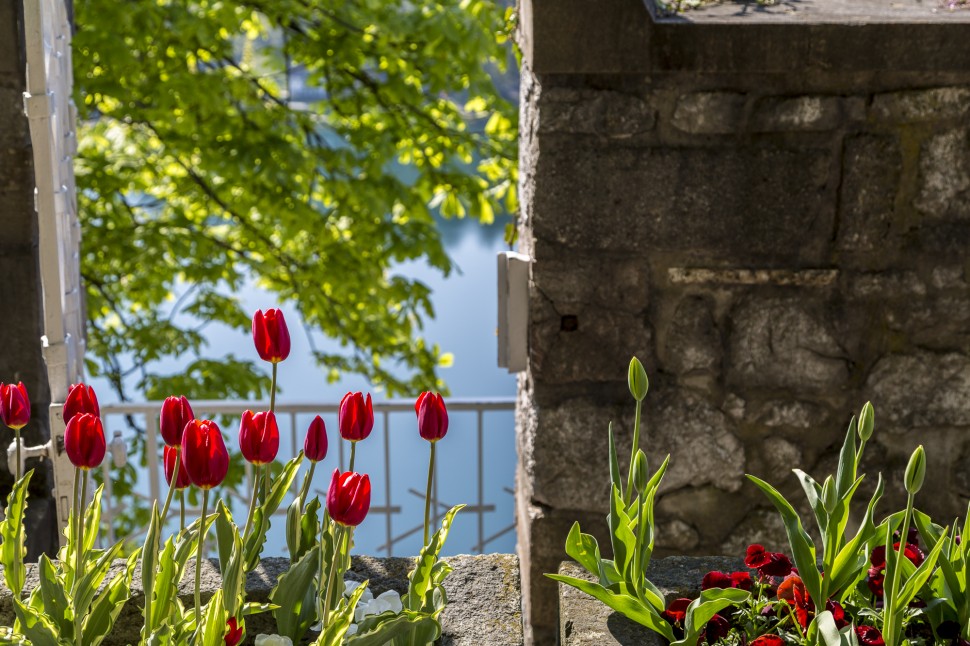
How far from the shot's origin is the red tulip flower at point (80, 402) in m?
1.18

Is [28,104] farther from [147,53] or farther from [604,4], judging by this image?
[147,53]

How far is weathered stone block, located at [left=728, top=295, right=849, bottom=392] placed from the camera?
203 cm

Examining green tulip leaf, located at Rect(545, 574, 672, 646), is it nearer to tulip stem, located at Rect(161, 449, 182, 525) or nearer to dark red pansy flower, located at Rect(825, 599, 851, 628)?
dark red pansy flower, located at Rect(825, 599, 851, 628)

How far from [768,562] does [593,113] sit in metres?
0.96

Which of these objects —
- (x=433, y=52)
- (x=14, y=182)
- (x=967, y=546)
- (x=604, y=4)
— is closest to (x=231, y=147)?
(x=433, y=52)

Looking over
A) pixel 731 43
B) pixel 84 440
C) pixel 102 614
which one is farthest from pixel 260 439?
pixel 731 43

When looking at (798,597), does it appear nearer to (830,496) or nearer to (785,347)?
(830,496)

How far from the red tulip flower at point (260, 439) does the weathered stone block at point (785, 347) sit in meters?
1.19

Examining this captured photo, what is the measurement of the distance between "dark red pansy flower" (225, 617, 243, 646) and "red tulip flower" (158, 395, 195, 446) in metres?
0.21

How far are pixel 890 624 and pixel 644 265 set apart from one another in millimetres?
988

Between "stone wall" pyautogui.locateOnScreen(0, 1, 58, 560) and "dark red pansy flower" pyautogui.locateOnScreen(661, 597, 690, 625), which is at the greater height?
"stone wall" pyautogui.locateOnScreen(0, 1, 58, 560)

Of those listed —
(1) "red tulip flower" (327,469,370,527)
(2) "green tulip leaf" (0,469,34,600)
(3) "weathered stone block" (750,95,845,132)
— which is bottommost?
(2) "green tulip leaf" (0,469,34,600)

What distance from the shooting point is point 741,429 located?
2.08 meters

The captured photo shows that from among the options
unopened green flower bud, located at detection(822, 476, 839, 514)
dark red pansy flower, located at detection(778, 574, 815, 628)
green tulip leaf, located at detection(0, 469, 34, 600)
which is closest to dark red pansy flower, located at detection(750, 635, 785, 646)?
dark red pansy flower, located at detection(778, 574, 815, 628)
